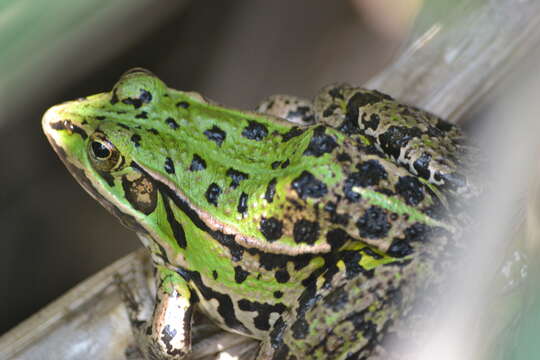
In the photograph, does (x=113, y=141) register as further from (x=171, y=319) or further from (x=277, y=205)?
(x=171, y=319)

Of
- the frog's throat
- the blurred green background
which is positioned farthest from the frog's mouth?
the blurred green background

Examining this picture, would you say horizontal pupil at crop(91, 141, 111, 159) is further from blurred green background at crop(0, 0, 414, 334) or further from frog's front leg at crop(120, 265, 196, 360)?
blurred green background at crop(0, 0, 414, 334)

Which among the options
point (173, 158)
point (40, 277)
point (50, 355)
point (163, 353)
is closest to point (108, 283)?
point (50, 355)

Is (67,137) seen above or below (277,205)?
Answer: above

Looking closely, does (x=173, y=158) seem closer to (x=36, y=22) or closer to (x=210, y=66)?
(x=36, y=22)

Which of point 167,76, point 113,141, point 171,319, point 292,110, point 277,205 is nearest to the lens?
point 277,205

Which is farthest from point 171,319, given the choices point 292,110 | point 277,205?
point 292,110
